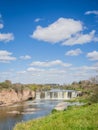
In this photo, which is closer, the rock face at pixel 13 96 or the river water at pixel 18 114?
the river water at pixel 18 114

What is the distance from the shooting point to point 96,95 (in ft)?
137

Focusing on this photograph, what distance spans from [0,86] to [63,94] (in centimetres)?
2697

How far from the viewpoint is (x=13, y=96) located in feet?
331

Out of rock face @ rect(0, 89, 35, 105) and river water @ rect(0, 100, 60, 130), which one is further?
rock face @ rect(0, 89, 35, 105)

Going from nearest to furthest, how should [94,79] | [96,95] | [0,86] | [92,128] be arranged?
[92,128] → [96,95] → [94,79] → [0,86]

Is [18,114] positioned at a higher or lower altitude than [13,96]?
lower

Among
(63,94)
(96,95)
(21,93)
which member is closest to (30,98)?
(21,93)

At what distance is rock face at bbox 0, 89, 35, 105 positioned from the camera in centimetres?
9400

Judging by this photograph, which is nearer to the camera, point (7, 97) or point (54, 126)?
point (54, 126)

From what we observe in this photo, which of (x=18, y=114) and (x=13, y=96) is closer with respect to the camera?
(x=18, y=114)

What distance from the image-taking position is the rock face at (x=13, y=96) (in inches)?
3701

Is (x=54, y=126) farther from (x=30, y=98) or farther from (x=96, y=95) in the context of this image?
(x=30, y=98)

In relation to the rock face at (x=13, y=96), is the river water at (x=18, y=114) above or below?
below

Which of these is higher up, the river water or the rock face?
the rock face
